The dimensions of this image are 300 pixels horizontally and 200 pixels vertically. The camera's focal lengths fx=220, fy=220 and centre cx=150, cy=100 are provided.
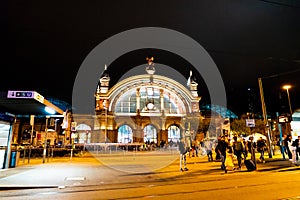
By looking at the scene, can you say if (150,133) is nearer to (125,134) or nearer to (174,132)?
(125,134)

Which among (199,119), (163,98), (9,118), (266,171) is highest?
(163,98)

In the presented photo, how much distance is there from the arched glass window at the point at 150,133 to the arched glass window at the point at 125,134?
306cm

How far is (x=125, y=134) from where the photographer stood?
A: 41.2m

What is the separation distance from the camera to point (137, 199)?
621cm

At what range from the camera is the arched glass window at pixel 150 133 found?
4184 centimetres

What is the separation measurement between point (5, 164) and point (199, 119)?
33.8 metres

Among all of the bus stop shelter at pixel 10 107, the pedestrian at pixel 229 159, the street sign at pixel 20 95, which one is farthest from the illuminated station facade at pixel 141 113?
the street sign at pixel 20 95

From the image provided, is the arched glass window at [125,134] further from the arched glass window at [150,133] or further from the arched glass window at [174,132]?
the arched glass window at [174,132]

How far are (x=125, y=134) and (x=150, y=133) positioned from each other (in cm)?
479

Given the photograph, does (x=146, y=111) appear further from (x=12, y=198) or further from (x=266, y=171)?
(x=12, y=198)

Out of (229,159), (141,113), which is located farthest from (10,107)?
(141,113)

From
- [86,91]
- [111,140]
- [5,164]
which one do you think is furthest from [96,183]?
[86,91]

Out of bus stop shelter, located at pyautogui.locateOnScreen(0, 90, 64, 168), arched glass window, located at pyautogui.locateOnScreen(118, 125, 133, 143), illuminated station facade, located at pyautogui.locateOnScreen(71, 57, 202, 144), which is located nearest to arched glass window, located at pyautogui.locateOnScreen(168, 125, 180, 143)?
illuminated station facade, located at pyautogui.locateOnScreen(71, 57, 202, 144)

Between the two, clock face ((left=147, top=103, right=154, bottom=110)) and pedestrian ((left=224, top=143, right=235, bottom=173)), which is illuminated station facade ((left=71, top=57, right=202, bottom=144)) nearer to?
clock face ((left=147, top=103, right=154, bottom=110))
